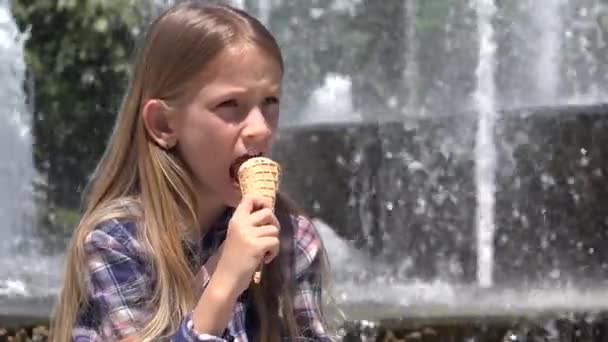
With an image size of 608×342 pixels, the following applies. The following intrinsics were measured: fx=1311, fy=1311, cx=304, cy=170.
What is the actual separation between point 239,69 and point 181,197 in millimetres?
206

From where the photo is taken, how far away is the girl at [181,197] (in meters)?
1.83

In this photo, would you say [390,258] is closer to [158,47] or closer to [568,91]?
[568,91]

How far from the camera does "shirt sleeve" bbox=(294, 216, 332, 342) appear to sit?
78.8 inches

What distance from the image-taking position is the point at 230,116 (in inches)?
73.1

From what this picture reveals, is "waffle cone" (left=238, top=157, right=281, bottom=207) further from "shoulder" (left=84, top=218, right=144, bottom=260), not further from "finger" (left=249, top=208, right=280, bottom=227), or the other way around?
"shoulder" (left=84, top=218, right=144, bottom=260)

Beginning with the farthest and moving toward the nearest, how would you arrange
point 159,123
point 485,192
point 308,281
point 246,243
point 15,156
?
point 15,156 < point 485,192 < point 308,281 < point 159,123 < point 246,243

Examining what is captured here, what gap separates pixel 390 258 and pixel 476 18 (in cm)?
392

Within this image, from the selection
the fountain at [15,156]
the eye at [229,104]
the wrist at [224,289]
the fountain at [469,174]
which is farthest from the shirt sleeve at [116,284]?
the fountain at [15,156]

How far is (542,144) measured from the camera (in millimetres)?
6871

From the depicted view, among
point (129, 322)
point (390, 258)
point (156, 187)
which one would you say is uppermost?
point (156, 187)

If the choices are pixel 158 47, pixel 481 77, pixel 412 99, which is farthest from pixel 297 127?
pixel 158 47

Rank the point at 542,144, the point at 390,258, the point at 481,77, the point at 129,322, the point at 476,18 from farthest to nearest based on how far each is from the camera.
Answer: the point at 476,18, the point at 481,77, the point at 390,258, the point at 542,144, the point at 129,322

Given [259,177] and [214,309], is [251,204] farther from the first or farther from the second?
[214,309]

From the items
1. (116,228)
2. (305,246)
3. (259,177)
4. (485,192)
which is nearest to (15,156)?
(485,192)
